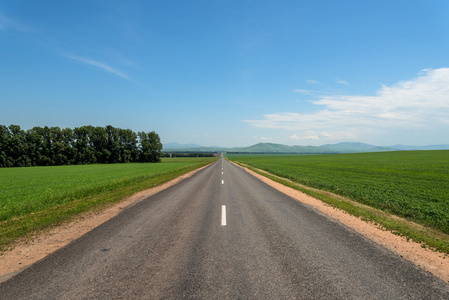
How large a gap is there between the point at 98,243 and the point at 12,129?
78760mm

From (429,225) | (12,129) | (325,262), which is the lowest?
(429,225)

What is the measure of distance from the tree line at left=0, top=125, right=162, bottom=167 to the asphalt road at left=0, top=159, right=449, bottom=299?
243 ft

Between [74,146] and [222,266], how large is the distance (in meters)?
81.7

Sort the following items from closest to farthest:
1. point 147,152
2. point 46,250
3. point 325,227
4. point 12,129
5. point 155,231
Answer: point 46,250 < point 155,231 < point 325,227 < point 12,129 < point 147,152

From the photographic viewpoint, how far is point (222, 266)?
4.37m

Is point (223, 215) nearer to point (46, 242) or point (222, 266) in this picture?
point (222, 266)

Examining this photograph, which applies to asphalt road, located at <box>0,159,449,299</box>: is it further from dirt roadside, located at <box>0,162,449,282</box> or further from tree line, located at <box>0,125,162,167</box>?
tree line, located at <box>0,125,162,167</box>

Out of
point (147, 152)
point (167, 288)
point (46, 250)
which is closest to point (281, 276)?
point (167, 288)

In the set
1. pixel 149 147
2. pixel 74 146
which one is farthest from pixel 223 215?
pixel 149 147

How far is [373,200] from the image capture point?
12047 mm

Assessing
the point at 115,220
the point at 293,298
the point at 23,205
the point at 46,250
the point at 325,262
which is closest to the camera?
the point at 293,298

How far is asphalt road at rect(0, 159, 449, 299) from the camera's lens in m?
3.53

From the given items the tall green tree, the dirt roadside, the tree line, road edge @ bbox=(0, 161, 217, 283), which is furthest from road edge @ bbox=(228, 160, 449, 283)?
the tall green tree

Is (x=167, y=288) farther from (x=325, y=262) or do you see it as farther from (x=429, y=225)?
(x=429, y=225)
